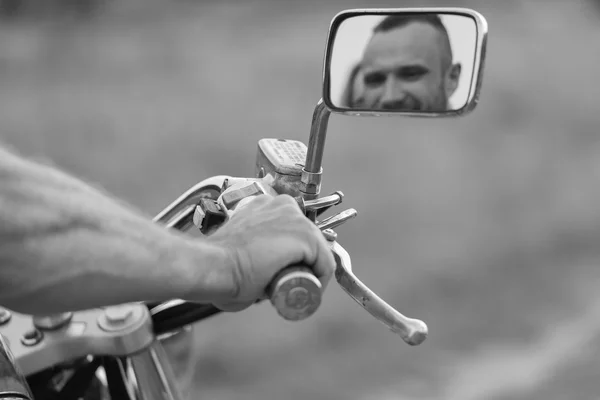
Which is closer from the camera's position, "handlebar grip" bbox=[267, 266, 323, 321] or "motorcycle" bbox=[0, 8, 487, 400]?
"handlebar grip" bbox=[267, 266, 323, 321]

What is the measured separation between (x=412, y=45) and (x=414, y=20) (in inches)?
1.4

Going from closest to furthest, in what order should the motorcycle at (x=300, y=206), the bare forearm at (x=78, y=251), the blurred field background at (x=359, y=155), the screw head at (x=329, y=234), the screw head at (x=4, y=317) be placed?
1. the bare forearm at (x=78, y=251)
2. the motorcycle at (x=300, y=206)
3. the screw head at (x=329, y=234)
4. the screw head at (x=4, y=317)
5. the blurred field background at (x=359, y=155)

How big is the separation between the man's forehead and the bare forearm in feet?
1.19

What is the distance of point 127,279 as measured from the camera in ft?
2.29

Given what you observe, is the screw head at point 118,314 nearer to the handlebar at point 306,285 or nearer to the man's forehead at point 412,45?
the handlebar at point 306,285

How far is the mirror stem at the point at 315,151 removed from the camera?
0.98 m

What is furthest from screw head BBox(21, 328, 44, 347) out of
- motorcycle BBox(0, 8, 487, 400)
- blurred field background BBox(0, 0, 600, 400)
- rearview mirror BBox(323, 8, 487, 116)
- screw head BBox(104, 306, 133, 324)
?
blurred field background BBox(0, 0, 600, 400)

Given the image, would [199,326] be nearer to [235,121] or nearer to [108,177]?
[108,177]

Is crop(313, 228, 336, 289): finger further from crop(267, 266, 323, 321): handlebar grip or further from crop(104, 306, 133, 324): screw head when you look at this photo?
crop(104, 306, 133, 324): screw head

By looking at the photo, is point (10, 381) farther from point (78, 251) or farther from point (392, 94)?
point (392, 94)

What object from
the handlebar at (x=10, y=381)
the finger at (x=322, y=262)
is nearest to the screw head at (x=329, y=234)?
the finger at (x=322, y=262)

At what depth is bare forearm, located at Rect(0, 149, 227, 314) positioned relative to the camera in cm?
64

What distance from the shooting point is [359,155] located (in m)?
4.02

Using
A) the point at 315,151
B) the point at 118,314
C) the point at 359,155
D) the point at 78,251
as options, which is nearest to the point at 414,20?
the point at 315,151
